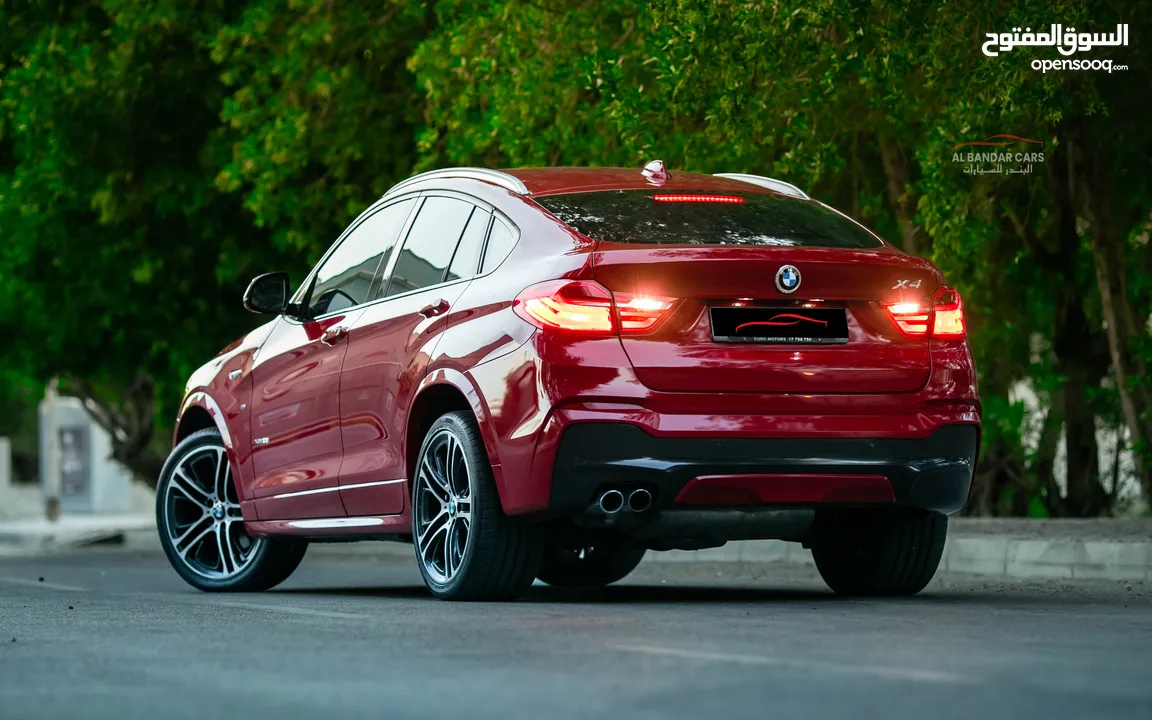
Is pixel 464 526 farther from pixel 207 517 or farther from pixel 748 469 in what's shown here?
pixel 207 517

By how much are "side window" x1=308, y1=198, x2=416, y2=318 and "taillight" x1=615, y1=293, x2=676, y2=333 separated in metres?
1.99

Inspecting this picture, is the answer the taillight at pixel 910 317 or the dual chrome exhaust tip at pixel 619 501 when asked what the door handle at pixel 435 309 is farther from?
the taillight at pixel 910 317

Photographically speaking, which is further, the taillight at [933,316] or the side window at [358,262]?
the side window at [358,262]

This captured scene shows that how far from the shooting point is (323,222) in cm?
2152

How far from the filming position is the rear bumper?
7.95m

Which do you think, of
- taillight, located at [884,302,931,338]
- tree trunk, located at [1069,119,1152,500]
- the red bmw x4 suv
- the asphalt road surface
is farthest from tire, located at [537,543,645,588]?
tree trunk, located at [1069,119,1152,500]

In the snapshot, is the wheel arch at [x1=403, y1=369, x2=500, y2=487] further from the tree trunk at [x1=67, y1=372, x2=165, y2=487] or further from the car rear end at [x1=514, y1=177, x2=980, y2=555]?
the tree trunk at [x1=67, y1=372, x2=165, y2=487]

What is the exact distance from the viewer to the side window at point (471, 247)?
8844 mm

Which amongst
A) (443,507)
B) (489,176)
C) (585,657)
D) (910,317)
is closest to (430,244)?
(489,176)

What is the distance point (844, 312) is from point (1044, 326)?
15.2m

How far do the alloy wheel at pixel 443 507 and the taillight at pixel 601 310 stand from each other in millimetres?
781

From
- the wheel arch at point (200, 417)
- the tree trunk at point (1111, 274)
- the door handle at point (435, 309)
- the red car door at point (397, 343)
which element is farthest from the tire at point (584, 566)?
the tree trunk at point (1111, 274)

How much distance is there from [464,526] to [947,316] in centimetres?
211

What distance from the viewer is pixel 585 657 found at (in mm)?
6219
